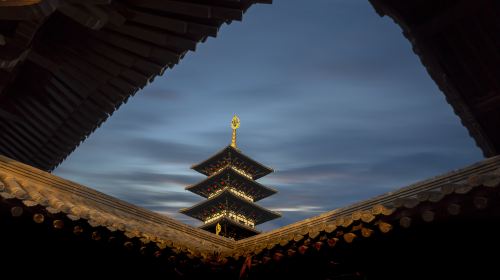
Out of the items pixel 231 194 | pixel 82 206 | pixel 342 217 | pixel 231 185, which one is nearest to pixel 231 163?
pixel 231 185

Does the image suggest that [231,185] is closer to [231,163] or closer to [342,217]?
[231,163]

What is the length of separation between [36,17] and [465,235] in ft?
15.7

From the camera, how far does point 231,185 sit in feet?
105

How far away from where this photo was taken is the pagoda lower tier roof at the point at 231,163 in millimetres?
32062

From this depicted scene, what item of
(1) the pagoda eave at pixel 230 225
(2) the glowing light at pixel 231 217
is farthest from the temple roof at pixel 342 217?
(2) the glowing light at pixel 231 217

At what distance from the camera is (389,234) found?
4191 millimetres

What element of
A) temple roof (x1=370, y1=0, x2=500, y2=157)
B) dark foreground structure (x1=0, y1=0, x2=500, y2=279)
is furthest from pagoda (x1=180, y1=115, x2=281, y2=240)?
temple roof (x1=370, y1=0, x2=500, y2=157)

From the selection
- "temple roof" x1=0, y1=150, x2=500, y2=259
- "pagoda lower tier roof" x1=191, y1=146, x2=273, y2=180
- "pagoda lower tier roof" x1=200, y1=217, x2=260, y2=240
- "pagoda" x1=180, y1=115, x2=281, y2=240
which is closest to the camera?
"temple roof" x1=0, y1=150, x2=500, y2=259

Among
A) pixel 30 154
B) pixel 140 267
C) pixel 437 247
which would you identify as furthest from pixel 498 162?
pixel 30 154

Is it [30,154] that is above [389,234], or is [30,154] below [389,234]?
above

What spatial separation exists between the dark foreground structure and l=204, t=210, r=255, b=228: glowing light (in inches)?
936

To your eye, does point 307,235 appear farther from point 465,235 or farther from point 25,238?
point 25,238

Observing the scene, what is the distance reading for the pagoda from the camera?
3055 cm

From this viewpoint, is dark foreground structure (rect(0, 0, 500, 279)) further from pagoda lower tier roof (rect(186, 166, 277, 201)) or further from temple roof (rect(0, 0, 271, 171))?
pagoda lower tier roof (rect(186, 166, 277, 201))
